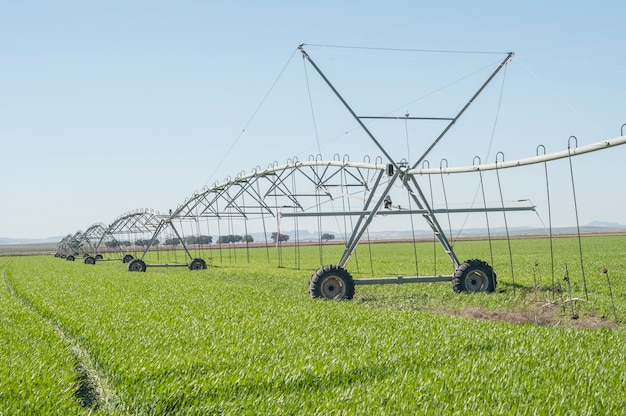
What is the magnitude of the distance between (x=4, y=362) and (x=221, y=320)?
4.23 m

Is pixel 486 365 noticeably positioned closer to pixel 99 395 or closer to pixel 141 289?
pixel 99 395

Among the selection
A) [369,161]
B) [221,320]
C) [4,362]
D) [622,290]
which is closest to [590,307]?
[622,290]

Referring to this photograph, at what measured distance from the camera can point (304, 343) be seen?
8742 millimetres

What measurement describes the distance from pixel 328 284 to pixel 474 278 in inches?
154

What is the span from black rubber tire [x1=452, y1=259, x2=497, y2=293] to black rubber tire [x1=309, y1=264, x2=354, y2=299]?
111 inches

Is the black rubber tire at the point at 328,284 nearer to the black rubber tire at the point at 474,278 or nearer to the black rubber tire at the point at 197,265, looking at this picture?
the black rubber tire at the point at 474,278

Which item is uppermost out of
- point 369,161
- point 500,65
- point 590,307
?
point 500,65

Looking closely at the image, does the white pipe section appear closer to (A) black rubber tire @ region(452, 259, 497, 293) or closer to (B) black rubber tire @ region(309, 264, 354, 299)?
(A) black rubber tire @ region(452, 259, 497, 293)

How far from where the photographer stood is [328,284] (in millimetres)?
15648

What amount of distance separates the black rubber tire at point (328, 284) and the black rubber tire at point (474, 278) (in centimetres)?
283

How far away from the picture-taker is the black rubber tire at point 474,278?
52.0 feet

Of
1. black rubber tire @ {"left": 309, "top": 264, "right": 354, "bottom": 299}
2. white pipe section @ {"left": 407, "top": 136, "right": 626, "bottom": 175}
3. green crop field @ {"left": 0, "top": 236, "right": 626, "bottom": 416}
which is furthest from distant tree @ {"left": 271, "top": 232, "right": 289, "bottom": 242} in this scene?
white pipe section @ {"left": 407, "top": 136, "right": 626, "bottom": 175}

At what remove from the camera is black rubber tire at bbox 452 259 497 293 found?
1584 cm

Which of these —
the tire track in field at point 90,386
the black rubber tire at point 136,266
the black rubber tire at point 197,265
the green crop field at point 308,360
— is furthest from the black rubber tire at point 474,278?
the black rubber tire at point 136,266
